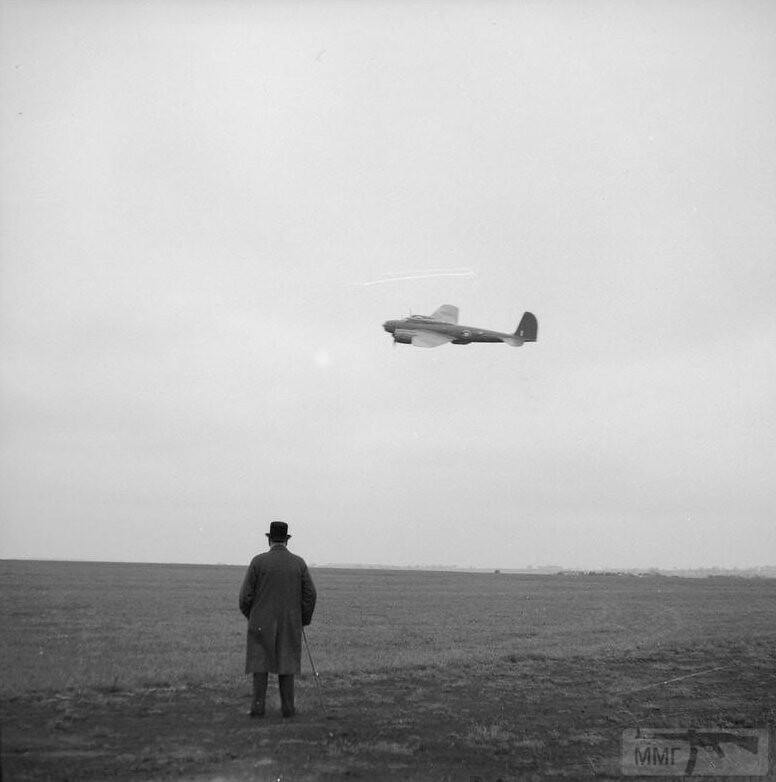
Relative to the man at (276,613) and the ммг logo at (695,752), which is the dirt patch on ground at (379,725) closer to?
the ммг logo at (695,752)

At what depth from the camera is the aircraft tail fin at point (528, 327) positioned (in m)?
44.9

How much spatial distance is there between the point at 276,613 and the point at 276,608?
0.06 meters

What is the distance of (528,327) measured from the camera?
149 feet

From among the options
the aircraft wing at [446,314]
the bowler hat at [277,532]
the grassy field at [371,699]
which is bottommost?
the grassy field at [371,699]

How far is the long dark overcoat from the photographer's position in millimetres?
9453

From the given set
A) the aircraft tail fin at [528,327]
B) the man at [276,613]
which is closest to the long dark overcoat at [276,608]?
the man at [276,613]

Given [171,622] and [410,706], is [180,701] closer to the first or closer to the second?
[410,706]

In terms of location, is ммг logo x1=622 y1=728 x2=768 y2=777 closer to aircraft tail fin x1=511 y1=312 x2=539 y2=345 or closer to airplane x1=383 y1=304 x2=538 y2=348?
airplane x1=383 y1=304 x2=538 y2=348

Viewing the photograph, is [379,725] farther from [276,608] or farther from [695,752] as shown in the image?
[695,752]

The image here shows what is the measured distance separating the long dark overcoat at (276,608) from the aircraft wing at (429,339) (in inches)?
1113

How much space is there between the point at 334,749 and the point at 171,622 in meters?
21.2

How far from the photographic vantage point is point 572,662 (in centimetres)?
1730

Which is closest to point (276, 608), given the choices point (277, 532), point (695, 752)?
point (277, 532)

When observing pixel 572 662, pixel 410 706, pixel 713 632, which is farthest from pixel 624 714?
pixel 713 632
